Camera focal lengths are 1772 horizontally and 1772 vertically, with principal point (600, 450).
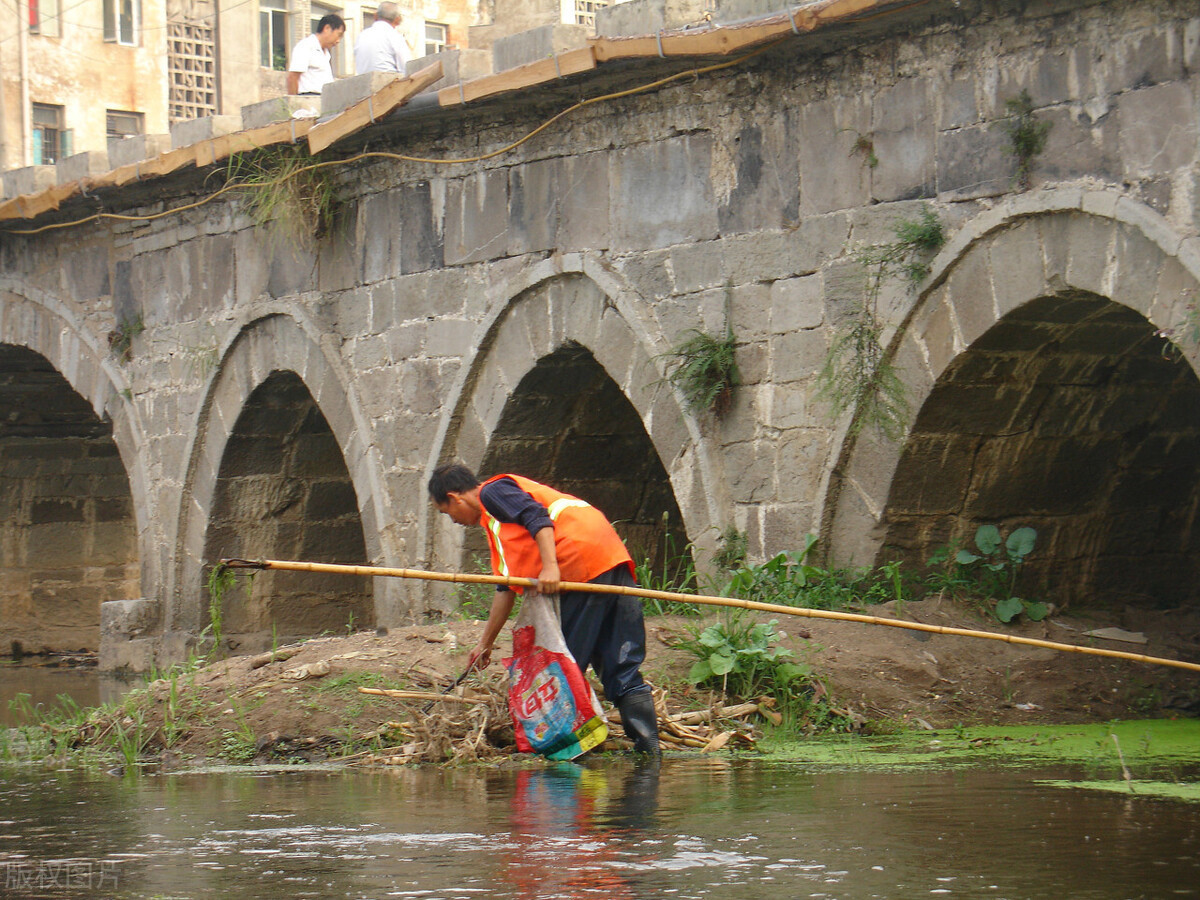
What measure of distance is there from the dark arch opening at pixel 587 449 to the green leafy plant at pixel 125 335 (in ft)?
11.9

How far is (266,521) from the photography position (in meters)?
10.9

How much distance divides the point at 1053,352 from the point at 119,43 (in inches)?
867

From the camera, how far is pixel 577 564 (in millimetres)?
5711

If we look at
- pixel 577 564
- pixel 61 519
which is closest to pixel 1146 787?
pixel 577 564

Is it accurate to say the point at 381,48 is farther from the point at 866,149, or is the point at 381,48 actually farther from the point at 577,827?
the point at 577,827

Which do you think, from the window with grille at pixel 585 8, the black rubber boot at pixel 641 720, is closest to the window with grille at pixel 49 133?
the window with grille at pixel 585 8

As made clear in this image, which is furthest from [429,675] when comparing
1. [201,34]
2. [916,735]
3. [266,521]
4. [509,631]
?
[201,34]

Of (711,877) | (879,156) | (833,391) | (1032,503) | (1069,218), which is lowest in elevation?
(711,877)

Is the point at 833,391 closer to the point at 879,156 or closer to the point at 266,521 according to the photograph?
the point at 879,156

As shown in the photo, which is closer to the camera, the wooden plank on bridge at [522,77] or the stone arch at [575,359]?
the wooden plank on bridge at [522,77]

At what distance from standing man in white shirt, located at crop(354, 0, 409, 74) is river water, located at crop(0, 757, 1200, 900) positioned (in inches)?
234

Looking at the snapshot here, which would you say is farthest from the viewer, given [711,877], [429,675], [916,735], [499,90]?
[499,90]

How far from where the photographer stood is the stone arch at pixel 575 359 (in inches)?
298

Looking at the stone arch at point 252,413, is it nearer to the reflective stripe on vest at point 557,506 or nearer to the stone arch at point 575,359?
the stone arch at point 575,359
